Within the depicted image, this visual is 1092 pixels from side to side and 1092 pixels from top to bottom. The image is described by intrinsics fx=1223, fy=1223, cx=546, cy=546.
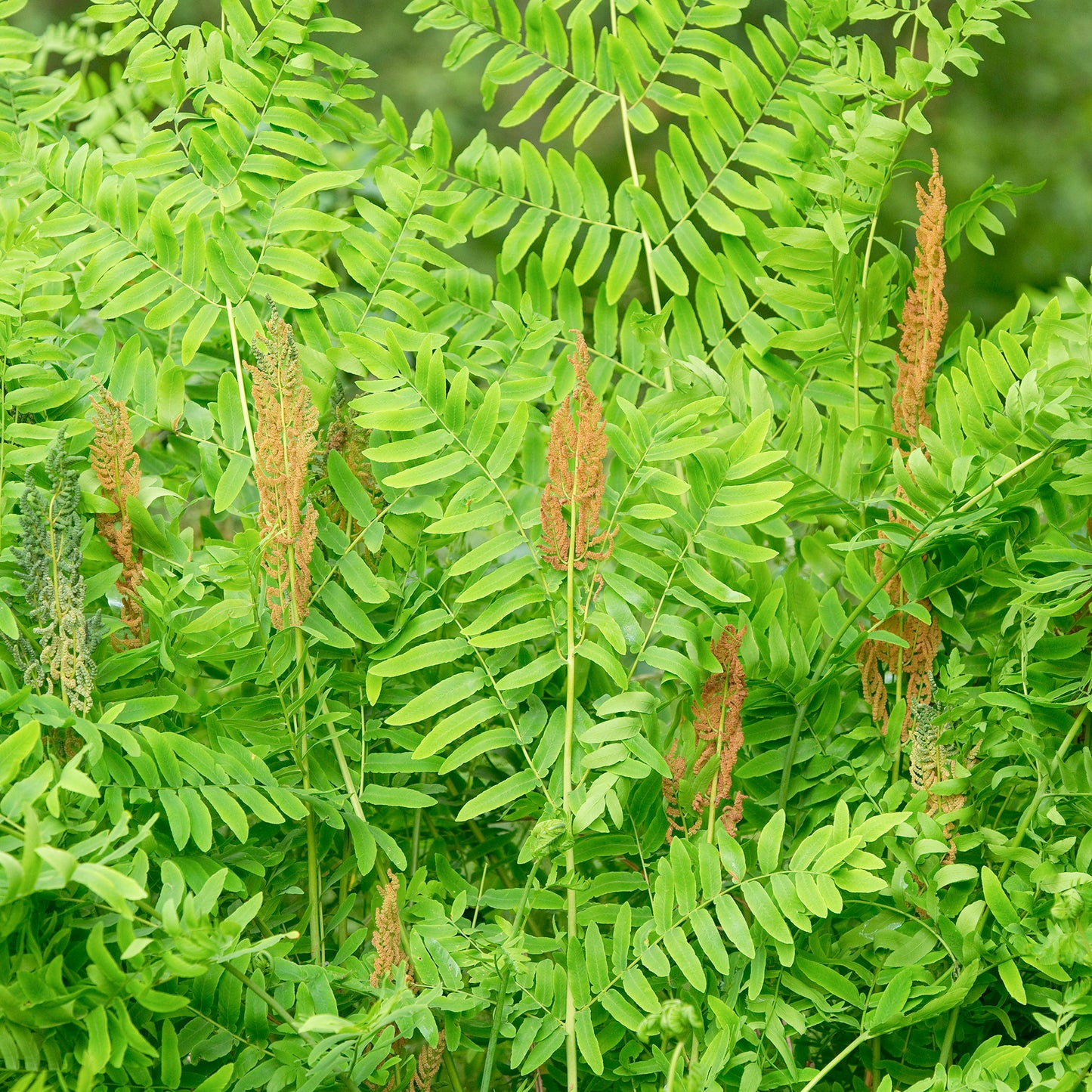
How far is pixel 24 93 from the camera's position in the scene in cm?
98

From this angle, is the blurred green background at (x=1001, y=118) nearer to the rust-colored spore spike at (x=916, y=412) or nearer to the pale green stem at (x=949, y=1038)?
the rust-colored spore spike at (x=916, y=412)

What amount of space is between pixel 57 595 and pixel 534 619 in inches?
10.3

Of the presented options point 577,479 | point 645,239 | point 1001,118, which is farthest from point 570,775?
point 1001,118

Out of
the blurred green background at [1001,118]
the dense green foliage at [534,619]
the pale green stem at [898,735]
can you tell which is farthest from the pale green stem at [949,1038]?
the blurred green background at [1001,118]

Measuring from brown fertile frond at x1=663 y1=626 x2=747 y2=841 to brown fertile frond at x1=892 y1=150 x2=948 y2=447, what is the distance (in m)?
0.17

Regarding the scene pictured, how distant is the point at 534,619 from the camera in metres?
0.72

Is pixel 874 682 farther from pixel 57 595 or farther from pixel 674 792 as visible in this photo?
pixel 57 595

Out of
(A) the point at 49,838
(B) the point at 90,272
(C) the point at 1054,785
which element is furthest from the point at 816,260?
(A) the point at 49,838

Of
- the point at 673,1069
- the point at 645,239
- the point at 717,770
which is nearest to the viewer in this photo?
the point at 673,1069

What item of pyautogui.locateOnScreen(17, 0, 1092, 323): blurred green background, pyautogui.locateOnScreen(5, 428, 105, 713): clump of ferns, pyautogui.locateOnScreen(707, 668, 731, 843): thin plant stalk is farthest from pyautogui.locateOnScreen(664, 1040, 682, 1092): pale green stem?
pyautogui.locateOnScreen(17, 0, 1092, 323): blurred green background

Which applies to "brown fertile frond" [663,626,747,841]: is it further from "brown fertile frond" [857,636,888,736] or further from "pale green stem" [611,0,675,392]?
"pale green stem" [611,0,675,392]

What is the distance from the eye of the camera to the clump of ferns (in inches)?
25.3

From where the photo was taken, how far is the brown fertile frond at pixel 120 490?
2.36 feet

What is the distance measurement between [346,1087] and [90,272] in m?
0.50
